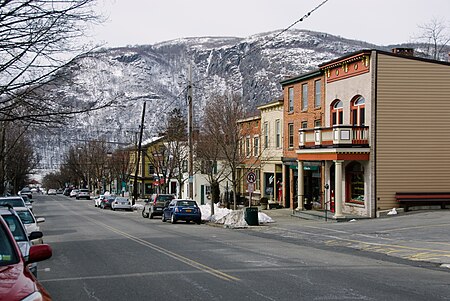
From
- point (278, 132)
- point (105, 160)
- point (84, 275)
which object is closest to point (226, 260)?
point (84, 275)

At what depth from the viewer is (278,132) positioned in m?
46.4

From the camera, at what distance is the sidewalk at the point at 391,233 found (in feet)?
65.5

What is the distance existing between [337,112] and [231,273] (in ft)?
79.2

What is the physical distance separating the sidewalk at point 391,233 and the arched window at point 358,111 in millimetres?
5595

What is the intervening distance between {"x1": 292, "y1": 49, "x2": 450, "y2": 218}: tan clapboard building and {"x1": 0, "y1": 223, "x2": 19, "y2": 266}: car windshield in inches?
1055

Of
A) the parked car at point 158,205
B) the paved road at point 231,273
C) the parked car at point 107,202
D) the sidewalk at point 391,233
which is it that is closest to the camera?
the paved road at point 231,273

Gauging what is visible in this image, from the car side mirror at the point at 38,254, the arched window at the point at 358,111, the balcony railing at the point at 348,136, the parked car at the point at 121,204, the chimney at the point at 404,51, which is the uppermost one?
the chimney at the point at 404,51

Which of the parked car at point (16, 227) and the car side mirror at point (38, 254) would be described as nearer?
the car side mirror at point (38, 254)

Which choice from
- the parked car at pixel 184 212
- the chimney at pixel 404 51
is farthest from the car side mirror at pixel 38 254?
the chimney at pixel 404 51

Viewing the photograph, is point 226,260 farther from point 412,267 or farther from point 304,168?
point 304,168

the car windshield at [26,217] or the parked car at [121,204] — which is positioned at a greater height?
the car windshield at [26,217]

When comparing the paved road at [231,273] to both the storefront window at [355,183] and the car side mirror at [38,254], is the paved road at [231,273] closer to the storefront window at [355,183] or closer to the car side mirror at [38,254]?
the car side mirror at [38,254]

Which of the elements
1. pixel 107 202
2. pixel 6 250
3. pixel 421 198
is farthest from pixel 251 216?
pixel 107 202

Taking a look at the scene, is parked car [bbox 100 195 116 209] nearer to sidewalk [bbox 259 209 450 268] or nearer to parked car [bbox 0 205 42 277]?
sidewalk [bbox 259 209 450 268]
